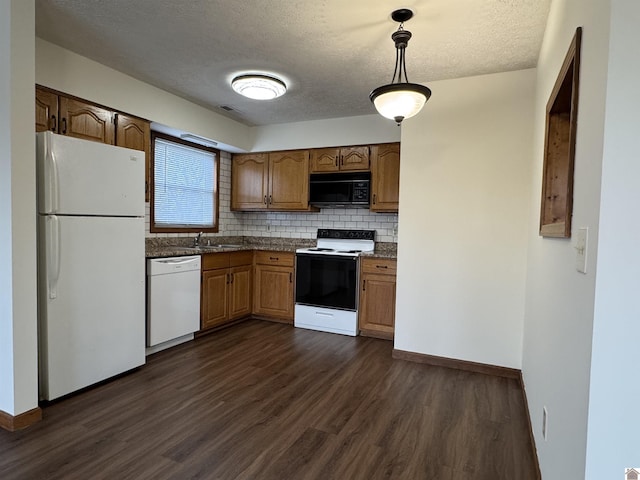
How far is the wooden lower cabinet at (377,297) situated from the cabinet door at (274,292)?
94cm

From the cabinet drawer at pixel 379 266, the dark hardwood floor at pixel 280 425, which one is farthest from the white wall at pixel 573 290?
the cabinet drawer at pixel 379 266

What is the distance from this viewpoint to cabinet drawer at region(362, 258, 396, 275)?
12.5 ft

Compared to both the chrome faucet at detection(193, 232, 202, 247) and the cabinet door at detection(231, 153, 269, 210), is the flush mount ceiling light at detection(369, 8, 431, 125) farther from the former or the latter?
the chrome faucet at detection(193, 232, 202, 247)

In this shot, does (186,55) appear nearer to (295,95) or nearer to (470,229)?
(295,95)

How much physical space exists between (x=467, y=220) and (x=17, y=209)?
3.17 m

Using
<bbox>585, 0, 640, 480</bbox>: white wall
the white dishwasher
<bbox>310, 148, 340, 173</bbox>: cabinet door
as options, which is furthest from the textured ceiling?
the white dishwasher

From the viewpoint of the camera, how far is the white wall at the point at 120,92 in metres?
2.61

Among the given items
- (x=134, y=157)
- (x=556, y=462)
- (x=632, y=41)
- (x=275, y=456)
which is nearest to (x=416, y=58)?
(x=632, y=41)

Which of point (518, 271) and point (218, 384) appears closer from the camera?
point (218, 384)

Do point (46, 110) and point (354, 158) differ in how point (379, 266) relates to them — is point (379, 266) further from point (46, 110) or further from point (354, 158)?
point (46, 110)

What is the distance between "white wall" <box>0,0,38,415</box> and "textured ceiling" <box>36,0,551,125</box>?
319mm

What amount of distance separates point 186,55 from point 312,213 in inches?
99.3

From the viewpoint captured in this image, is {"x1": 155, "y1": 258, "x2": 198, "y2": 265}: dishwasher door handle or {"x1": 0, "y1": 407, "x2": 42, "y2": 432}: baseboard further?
{"x1": 155, "y1": 258, "x2": 198, "y2": 265}: dishwasher door handle

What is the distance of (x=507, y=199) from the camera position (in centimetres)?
289
